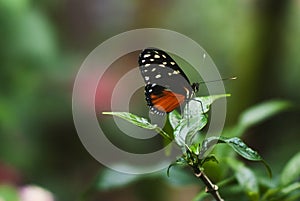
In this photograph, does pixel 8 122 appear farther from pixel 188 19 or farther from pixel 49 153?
pixel 188 19

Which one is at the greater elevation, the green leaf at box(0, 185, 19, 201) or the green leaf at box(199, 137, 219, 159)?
the green leaf at box(199, 137, 219, 159)

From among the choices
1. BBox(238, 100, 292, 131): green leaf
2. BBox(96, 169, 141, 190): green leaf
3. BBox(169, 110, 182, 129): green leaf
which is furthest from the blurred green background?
BBox(169, 110, 182, 129): green leaf

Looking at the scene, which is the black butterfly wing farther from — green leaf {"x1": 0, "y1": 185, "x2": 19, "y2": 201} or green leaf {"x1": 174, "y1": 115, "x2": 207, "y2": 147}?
green leaf {"x1": 0, "y1": 185, "x2": 19, "y2": 201}

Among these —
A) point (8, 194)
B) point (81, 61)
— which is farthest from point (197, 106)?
point (81, 61)

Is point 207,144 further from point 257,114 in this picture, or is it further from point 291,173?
point 257,114

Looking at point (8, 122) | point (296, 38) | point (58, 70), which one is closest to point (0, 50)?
point (8, 122)

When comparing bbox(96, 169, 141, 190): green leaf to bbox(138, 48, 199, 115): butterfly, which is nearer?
bbox(138, 48, 199, 115): butterfly

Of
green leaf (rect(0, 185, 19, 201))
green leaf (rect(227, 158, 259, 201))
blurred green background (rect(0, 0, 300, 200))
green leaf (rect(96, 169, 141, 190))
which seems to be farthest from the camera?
blurred green background (rect(0, 0, 300, 200))
